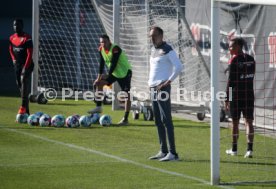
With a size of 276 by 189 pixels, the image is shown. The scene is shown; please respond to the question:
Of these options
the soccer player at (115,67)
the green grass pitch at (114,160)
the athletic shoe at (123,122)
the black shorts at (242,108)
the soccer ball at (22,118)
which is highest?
the soccer player at (115,67)

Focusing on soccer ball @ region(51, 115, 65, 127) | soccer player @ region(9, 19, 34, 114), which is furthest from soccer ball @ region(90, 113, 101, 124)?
soccer player @ region(9, 19, 34, 114)

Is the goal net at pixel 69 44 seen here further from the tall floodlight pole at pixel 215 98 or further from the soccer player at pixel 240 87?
the tall floodlight pole at pixel 215 98

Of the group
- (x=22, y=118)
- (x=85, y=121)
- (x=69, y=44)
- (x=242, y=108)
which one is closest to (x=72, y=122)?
(x=85, y=121)

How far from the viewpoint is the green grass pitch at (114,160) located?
12.9 metres

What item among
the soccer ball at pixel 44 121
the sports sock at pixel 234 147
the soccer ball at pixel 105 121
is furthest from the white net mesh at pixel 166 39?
the soccer ball at pixel 44 121

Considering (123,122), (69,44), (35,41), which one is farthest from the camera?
(69,44)

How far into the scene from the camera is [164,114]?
1499 cm

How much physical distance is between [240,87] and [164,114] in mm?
1560

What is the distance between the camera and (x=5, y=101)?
2484 centimetres

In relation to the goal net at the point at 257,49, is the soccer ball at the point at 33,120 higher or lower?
lower

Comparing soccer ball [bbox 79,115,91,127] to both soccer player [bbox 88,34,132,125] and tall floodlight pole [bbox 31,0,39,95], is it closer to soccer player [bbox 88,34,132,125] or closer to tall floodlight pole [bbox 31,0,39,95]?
soccer player [bbox 88,34,132,125]

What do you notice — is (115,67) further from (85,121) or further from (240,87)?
(240,87)

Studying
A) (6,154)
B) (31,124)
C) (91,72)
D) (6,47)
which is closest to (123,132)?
(31,124)

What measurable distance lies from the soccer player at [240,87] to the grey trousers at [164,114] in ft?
4.14
